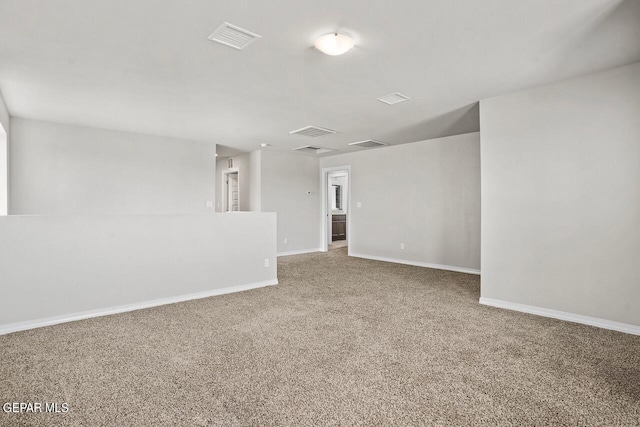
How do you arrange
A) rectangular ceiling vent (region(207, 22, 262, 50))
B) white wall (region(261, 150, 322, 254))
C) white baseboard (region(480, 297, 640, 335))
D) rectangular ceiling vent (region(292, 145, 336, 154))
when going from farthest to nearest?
white wall (region(261, 150, 322, 254)) < rectangular ceiling vent (region(292, 145, 336, 154)) < white baseboard (region(480, 297, 640, 335)) < rectangular ceiling vent (region(207, 22, 262, 50))

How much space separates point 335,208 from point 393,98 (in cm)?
814

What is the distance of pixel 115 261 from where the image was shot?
3.62 m

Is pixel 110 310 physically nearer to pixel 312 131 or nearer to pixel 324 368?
pixel 324 368

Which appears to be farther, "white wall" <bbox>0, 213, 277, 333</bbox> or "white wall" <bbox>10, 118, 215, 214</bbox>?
"white wall" <bbox>10, 118, 215, 214</bbox>

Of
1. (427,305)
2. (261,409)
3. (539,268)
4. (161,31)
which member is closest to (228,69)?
(161,31)

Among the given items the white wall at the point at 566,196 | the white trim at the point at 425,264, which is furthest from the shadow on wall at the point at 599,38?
the white trim at the point at 425,264

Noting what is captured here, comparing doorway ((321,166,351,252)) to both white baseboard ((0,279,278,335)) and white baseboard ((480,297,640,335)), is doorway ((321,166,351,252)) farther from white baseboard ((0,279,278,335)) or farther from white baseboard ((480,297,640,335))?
white baseboard ((480,297,640,335))

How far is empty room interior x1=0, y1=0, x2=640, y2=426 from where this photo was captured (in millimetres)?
2064

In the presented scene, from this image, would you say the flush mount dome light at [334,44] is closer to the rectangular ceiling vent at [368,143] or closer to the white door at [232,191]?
the rectangular ceiling vent at [368,143]

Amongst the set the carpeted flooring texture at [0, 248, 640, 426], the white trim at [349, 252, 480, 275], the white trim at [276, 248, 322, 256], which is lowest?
the carpeted flooring texture at [0, 248, 640, 426]

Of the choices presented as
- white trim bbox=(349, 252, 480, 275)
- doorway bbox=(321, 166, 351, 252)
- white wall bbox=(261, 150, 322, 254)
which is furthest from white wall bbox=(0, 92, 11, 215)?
white trim bbox=(349, 252, 480, 275)

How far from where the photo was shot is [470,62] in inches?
116

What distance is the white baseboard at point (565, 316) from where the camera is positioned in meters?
3.05

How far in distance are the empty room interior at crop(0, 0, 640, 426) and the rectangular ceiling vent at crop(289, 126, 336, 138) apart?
17 centimetres
